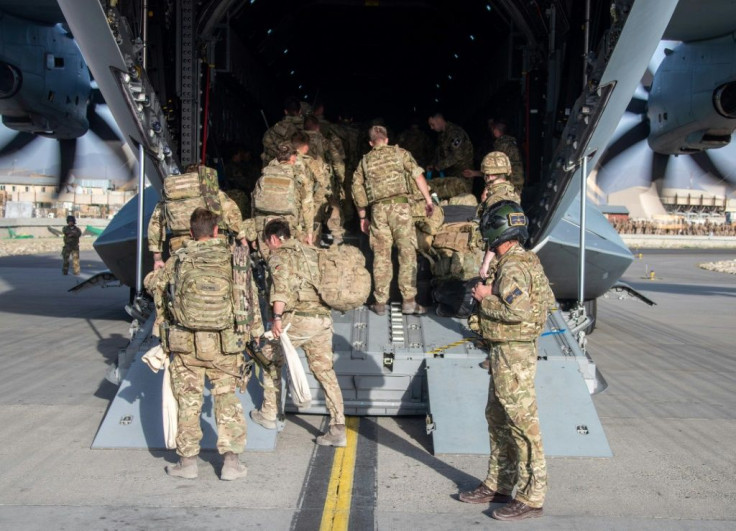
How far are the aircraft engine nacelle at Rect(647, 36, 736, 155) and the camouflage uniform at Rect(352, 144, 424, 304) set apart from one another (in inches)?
249

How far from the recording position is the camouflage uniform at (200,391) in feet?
17.8

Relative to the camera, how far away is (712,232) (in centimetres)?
5353

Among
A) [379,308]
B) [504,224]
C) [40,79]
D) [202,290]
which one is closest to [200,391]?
[202,290]

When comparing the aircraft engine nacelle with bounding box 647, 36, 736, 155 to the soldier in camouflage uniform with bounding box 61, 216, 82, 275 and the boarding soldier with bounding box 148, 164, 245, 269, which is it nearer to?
the boarding soldier with bounding box 148, 164, 245, 269

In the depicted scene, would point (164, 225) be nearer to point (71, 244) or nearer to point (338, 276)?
point (338, 276)

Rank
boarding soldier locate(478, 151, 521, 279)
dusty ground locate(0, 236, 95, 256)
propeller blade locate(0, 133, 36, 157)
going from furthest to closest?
1. dusty ground locate(0, 236, 95, 256)
2. propeller blade locate(0, 133, 36, 157)
3. boarding soldier locate(478, 151, 521, 279)

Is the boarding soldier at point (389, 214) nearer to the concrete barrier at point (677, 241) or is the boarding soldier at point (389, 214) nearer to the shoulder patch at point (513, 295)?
the shoulder patch at point (513, 295)

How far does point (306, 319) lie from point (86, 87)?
370 inches

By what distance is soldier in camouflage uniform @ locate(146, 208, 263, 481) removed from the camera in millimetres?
5398

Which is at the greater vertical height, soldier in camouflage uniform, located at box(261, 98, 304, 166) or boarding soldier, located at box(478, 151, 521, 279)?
soldier in camouflage uniform, located at box(261, 98, 304, 166)

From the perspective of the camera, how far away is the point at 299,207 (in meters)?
8.28

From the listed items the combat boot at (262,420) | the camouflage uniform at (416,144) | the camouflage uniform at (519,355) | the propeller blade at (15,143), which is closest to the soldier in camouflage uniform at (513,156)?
the camouflage uniform at (416,144)

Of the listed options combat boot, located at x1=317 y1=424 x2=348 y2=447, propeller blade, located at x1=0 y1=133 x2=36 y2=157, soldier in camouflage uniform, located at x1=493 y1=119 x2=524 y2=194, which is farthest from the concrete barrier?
combat boot, located at x1=317 y1=424 x2=348 y2=447

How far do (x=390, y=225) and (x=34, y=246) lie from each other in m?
29.2
